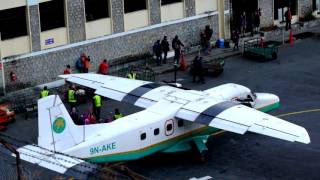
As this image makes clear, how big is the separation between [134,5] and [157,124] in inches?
768

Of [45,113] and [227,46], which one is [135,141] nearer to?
[45,113]

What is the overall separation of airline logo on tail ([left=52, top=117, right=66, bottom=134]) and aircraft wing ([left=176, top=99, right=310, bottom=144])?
5.84 metres

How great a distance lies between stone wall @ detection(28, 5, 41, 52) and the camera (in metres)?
49.1

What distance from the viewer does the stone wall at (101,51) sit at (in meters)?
49.3

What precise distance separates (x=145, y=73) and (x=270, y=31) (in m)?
14.6

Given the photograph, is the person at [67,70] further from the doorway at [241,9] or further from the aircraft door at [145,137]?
the doorway at [241,9]

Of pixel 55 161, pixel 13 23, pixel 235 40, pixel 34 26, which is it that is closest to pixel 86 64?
pixel 34 26

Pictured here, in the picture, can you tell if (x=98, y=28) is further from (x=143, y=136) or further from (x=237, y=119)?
(x=237, y=119)

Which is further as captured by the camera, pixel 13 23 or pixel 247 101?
pixel 13 23

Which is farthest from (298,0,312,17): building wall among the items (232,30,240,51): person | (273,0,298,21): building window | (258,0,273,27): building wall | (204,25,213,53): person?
(204,25,213,53): person

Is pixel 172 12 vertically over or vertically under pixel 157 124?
over

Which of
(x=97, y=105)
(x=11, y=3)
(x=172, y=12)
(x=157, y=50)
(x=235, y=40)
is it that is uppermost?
(x=11, y=3)

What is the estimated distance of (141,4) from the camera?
54.9 meters

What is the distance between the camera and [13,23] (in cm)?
4841
